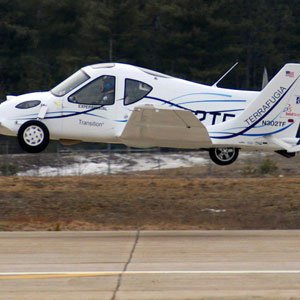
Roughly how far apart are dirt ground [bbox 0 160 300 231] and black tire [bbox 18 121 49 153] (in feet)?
10.4

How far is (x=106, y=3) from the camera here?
5050cm

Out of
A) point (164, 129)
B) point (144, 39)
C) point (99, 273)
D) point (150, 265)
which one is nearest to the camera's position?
point (99, 273)

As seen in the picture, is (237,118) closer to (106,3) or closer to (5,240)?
→ (5,240)

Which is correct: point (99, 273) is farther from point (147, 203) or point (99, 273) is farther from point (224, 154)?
point (147, 203)

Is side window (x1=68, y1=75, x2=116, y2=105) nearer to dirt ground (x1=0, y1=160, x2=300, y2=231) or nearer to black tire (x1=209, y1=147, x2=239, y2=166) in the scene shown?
black tire (x1=209, y1=147, x2=239, y2=166)

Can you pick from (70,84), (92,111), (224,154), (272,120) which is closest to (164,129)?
(92,111)

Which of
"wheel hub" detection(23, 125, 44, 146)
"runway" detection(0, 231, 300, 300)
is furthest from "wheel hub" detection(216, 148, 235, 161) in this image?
"wheel hub" detection(23, 125, 44, 146)

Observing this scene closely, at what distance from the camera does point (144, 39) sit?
51.2 m

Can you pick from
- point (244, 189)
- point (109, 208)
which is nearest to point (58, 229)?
point (109, 208)

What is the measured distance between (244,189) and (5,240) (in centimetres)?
1082

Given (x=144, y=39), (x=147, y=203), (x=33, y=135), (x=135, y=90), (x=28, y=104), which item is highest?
(x=144, y=39)

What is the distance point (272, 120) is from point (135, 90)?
3.77m

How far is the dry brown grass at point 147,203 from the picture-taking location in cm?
2291

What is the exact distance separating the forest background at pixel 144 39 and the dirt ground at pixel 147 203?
19784 mm
